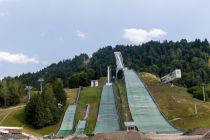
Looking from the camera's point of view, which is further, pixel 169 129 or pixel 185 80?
pixel 185 80

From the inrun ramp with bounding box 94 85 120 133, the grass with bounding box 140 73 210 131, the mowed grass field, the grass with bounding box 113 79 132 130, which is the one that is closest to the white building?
the grass with bounding box 140 73 210 131

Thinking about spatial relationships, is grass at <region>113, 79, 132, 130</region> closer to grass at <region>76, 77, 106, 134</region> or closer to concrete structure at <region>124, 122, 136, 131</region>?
concrete structure at <region>124, 122, 136, 131</region>

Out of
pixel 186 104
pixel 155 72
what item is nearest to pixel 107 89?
pixel 186 104

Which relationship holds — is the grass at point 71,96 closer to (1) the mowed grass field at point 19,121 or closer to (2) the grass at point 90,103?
(2) the grass at point 90,103

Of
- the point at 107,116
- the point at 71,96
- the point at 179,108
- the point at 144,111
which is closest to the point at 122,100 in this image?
the point at 144,111

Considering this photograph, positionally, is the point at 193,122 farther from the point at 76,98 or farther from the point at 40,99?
the point at 76,98
